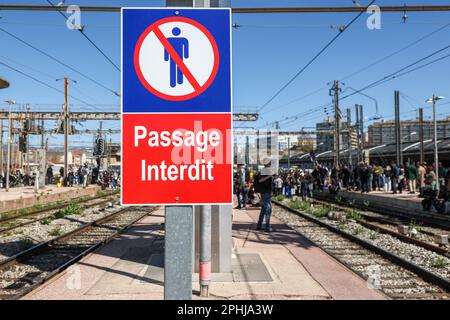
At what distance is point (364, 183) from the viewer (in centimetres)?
2523

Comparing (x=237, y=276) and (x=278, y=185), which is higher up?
(x=278, y=185)

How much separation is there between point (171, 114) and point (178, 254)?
74 centimetres

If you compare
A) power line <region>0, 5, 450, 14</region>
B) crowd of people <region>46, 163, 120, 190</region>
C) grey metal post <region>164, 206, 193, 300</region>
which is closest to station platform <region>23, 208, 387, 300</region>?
grey metal post <region>164, 206, 193, 300</region>

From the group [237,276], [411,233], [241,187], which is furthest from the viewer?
[241,187]

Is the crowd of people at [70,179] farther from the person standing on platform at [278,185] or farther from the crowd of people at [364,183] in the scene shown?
the crowd of people at [364,183]

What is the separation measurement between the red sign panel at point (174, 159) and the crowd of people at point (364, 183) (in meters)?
9.35

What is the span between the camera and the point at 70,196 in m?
29.1

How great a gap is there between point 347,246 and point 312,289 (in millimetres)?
4668

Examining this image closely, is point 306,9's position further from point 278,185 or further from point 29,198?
point 278,185

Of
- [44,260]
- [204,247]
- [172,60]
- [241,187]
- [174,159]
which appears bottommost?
[44,260]

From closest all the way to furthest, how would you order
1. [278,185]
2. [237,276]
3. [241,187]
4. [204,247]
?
1. [204,247]
2. [237,276]
3. [241,187]
4. [278,185]

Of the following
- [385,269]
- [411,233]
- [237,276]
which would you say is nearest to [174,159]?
[237,276]

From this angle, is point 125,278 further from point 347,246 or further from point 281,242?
point 347,246

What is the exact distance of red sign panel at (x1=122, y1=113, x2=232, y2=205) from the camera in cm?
231
